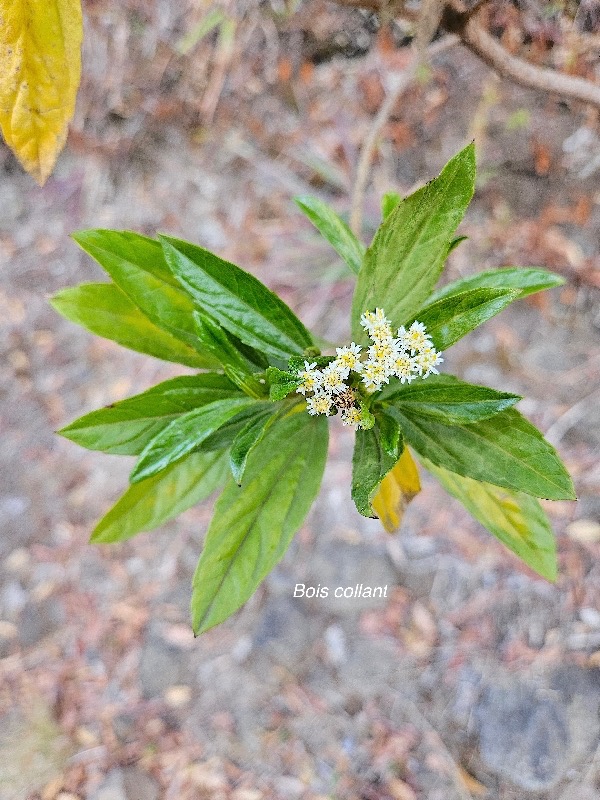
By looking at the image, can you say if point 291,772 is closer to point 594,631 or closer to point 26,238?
point 594,631

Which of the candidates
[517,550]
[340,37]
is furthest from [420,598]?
[340,37]

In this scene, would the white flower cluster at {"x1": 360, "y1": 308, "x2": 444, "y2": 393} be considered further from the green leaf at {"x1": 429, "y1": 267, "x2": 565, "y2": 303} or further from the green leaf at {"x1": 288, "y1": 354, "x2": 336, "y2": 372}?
the green leaf at {"x1": 429, "y1": 267, "x2": 565, "y2": 303}

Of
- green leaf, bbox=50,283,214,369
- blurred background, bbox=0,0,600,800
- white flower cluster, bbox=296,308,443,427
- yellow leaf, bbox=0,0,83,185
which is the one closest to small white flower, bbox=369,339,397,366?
white flower cluster, bbox=296,308,443,427

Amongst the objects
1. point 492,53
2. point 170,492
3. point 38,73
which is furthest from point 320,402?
point 492,53

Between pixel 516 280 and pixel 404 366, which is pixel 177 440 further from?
pixel 516 280

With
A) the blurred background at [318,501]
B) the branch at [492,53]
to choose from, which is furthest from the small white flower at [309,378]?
the blurred background at [318,501]

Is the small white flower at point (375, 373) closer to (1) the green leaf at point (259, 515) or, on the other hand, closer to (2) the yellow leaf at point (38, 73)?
(1) the green leaf at point (259, 515)
